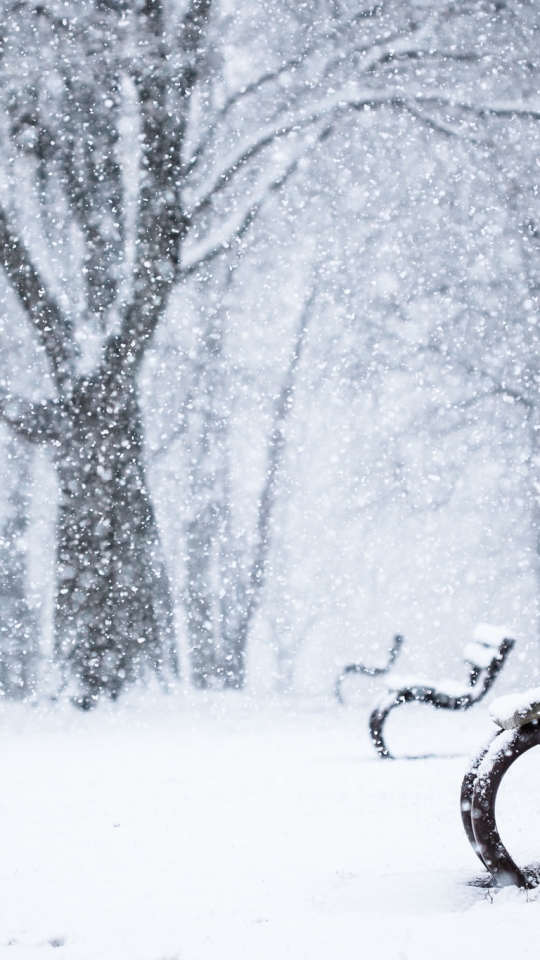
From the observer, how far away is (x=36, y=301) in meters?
9.14

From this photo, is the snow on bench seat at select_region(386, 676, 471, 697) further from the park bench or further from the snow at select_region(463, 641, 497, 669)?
the park bench

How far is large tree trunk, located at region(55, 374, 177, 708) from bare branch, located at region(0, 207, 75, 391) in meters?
0.47

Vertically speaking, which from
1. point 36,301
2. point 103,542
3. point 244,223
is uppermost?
point 244,223

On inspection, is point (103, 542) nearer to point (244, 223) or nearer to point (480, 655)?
point (480, 655)

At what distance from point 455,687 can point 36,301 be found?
244 inches

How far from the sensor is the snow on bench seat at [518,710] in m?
3.32

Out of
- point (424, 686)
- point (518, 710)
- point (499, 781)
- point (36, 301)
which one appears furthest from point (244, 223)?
point (499, 781)

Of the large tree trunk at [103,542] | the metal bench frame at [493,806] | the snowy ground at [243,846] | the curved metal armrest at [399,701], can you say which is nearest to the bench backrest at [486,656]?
the curved metal armrest at [399,701]

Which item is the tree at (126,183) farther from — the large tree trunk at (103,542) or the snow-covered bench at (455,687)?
the snow-covered bench at (455,687)

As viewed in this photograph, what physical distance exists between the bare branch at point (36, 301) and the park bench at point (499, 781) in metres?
7.01

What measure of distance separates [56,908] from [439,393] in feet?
37.1

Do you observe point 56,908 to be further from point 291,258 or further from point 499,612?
point 499,612

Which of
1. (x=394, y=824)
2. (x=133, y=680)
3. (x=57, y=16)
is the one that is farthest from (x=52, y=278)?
(x=394, y=824)

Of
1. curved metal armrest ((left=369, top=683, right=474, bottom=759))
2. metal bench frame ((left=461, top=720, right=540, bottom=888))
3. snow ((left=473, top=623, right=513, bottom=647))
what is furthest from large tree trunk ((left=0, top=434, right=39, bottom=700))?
metal bench frame ((left=461, top=720, right=540, bottom=888))
